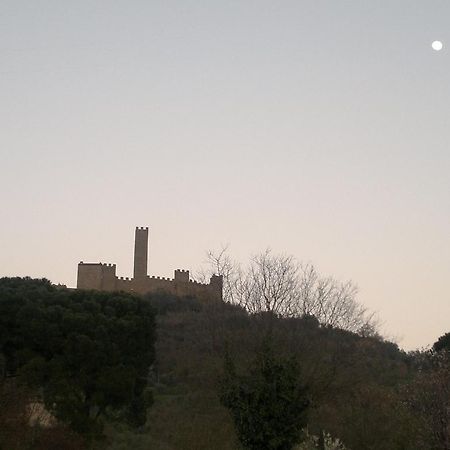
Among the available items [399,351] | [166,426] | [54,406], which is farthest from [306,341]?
[399,351]

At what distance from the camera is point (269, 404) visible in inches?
557

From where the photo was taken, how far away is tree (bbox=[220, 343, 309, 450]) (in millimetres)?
14086

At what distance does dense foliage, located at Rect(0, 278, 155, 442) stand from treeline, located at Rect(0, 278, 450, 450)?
28 mm

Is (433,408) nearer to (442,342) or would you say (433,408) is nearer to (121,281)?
(442,342)

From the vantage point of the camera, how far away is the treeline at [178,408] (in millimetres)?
14500

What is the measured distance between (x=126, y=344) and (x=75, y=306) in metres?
1.71

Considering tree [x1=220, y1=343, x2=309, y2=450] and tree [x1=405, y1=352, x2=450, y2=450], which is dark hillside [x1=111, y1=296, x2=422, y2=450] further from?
tree [x1=220, y1=343, x2=309, y2=450]

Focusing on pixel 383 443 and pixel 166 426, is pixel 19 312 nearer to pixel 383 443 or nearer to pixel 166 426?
pixel 166 426

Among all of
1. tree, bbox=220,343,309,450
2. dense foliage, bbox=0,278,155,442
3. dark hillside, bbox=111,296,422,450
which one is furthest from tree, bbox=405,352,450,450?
dense foliage, bbox=0,278,155,442

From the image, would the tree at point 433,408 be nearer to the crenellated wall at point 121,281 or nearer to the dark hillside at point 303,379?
the dark hillside at point 303,379

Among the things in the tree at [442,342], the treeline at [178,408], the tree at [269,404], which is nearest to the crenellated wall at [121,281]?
the tree at [442,342]

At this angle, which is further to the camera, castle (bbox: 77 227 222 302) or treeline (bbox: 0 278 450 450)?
castle (bbox: 77 227 222 302)

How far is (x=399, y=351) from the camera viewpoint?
4844 cm

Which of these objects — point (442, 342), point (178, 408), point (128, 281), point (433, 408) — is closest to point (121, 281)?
point (128, 281)
